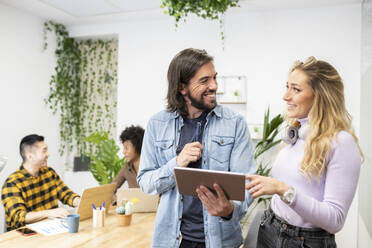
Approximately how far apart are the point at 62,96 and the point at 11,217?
264 cm

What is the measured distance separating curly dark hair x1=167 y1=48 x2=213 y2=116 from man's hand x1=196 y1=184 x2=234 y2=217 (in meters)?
0.47

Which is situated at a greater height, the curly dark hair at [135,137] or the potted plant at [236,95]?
the potted plant at [236,95]

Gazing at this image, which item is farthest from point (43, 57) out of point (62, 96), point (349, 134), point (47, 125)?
point (349, 134)

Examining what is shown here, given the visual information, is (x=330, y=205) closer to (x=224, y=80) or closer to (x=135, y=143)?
(x=135, y=143)

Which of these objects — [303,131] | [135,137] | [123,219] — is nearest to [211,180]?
[303,131]

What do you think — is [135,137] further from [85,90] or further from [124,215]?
[85,90]

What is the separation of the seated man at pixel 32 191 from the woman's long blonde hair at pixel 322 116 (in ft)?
5.84

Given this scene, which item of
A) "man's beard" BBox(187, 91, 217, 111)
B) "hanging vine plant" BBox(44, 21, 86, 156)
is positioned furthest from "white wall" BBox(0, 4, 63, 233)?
"man's beard" BBox(187, 91, 217, 111)

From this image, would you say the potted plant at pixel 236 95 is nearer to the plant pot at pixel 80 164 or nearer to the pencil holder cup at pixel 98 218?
the pencil holder cup at pixel 98 218

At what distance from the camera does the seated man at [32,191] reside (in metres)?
2.31

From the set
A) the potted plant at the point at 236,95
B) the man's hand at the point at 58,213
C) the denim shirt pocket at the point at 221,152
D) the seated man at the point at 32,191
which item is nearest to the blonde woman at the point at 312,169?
the denim shirt pocket at the point at 221,152

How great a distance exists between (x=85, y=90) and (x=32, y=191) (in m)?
2.52

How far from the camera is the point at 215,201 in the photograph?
1227mm

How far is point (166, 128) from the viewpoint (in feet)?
5.06
